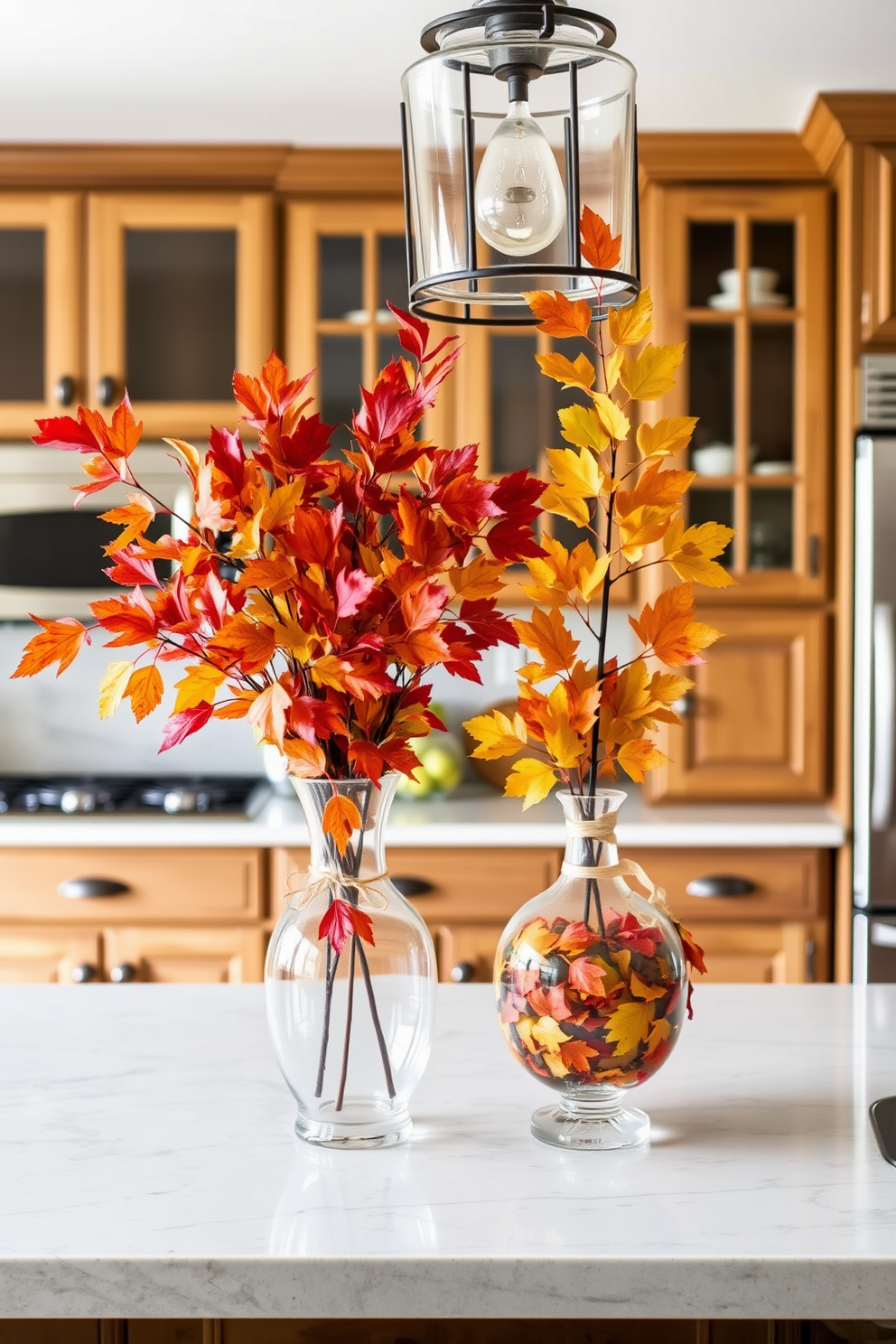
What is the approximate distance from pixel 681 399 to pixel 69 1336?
2.33 metres

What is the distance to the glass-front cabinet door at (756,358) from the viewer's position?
9.10 ft

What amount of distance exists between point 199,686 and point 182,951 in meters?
1.89

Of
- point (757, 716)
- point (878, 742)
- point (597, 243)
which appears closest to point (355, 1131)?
point (597, 243)

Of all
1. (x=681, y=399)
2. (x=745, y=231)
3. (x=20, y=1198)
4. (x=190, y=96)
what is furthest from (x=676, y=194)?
(x=20, y=1198)

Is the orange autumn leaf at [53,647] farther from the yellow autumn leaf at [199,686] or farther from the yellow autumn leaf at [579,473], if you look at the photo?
the yellow autumn leaf at [579,473]

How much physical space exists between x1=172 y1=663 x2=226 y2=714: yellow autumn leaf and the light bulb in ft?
1.16

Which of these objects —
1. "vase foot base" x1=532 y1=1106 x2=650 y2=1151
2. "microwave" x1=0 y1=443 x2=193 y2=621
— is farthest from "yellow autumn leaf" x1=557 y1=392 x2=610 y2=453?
"microwave" x1=0 y1=443 x2=193 y2=621

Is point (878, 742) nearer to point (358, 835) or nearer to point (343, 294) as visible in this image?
point (343, 294)

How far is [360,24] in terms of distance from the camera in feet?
7.47

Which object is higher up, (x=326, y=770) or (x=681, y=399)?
(x=681, y=399)

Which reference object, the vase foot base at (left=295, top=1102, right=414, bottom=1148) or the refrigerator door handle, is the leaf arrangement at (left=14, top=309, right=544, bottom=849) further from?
the refrigerator door handle

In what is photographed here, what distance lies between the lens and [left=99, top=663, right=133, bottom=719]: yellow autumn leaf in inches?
33.0

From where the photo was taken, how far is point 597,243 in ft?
2.79

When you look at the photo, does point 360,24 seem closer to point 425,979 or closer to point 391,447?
point 391,447
